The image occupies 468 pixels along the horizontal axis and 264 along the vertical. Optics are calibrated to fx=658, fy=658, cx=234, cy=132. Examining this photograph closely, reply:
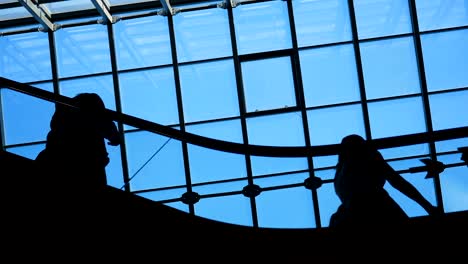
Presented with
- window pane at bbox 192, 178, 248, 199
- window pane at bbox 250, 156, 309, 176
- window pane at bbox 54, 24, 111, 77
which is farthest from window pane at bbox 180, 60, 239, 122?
window pane at bbox 192, 178, 248, 199

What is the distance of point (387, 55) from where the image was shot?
52.2ft

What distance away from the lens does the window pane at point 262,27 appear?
52.8 ft

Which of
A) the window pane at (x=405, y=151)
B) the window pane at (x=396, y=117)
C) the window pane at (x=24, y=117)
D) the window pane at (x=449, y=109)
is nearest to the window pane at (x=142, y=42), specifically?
the window pane at (x=396, y=117)

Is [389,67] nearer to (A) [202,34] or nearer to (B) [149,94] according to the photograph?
(A) [202,34]

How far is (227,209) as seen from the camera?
569 centimetres

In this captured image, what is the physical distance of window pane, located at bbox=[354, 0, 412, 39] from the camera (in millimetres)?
15930

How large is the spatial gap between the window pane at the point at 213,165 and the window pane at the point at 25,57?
11.0 metres

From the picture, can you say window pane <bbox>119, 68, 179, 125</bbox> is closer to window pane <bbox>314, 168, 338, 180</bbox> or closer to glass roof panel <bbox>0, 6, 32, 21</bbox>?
glass roof panel <bbox>0, 6, 32, 21</bbox>

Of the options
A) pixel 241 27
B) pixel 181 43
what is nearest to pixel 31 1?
pixel 181 43

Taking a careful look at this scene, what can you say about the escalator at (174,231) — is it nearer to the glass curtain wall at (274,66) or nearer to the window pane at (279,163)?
the window pane at (279,163)

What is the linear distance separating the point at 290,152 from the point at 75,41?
480 inches

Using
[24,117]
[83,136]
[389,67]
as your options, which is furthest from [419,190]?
[389,67]

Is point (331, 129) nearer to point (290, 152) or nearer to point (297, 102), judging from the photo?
point (297, 102)

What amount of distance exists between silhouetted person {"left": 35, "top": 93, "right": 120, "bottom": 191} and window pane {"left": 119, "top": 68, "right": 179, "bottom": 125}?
411 inches
